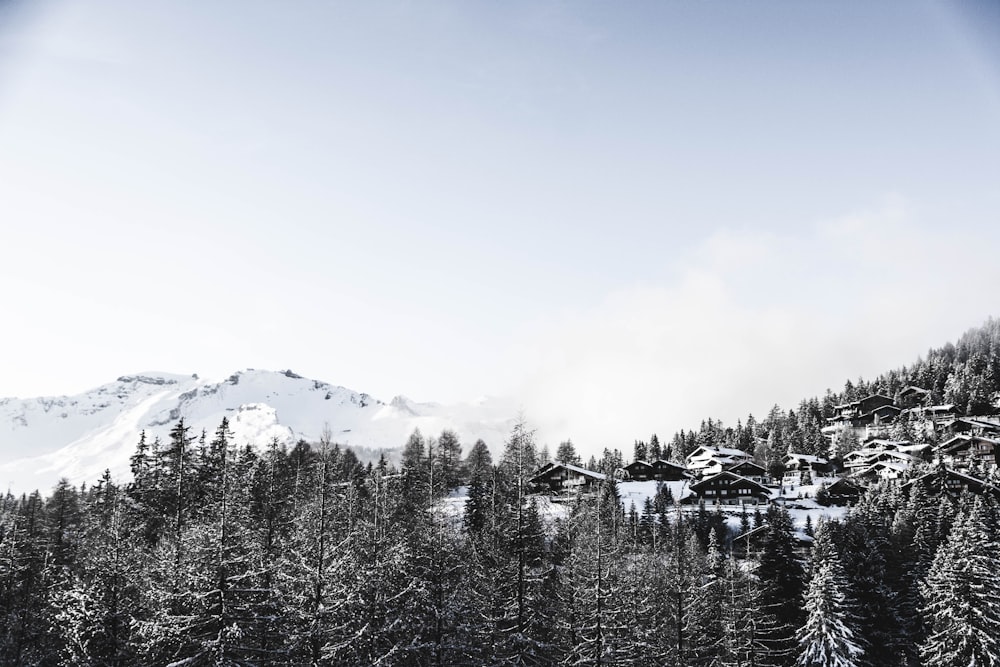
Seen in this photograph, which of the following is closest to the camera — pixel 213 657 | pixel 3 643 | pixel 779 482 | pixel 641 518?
pixel 213 657

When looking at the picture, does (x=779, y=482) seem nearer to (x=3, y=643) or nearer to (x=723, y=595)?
(x=723, y=595)

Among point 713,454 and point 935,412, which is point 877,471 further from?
point 935,412

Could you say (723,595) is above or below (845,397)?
below

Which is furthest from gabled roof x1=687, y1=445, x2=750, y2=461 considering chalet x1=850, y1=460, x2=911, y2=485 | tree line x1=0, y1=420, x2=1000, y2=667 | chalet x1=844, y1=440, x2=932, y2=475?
tree line x1=0, y1=420, x2=1000, y2=667

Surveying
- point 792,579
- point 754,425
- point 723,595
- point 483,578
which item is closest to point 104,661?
point 483,578

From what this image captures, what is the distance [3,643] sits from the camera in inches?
1642

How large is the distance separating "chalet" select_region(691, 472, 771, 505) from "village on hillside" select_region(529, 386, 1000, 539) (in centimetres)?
13

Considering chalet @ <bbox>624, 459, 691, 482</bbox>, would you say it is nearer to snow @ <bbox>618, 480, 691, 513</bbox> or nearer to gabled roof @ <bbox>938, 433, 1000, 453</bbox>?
snow @ <bbox>618, 480, 691, 513</bbox>

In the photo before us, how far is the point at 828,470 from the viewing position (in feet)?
370

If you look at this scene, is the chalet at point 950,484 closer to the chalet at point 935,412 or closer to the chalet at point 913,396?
the chalet at point 935,412

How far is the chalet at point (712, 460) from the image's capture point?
110944 mm

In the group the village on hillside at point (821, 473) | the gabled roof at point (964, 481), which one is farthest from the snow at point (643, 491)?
the gabled roof at point (964, 481)

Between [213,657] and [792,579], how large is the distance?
44.2 m

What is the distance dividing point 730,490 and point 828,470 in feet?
95.7
